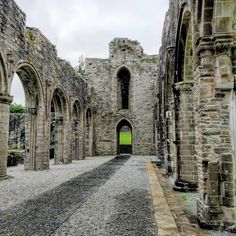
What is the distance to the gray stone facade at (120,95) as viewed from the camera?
24.0 meters

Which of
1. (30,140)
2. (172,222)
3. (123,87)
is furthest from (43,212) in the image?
(123,87)

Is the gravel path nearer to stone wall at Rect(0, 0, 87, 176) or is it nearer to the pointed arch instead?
stone wall at Rect(0, 0, 87, 176)

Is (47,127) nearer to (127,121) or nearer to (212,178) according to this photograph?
(212,178)

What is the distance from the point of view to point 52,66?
13.9 meters

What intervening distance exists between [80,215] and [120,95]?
68.3 ft

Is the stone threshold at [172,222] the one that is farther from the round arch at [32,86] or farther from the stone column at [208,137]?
the round arch at [32,86]

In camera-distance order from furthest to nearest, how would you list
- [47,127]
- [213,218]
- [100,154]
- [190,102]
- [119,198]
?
[100,154] → [47,127] → [190,102] → [119,198] → [213,218]

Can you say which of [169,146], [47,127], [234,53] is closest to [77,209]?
[234,53]

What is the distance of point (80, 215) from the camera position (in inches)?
189

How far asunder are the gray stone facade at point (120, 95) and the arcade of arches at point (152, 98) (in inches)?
3.1

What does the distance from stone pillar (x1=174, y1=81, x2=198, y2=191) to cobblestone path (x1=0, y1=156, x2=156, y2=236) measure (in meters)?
1.06

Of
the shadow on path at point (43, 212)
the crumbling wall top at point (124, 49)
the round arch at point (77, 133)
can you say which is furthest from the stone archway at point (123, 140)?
the shadow on path at point (43, 212)

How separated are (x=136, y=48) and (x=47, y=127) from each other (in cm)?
1453

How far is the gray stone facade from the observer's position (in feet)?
78.9
